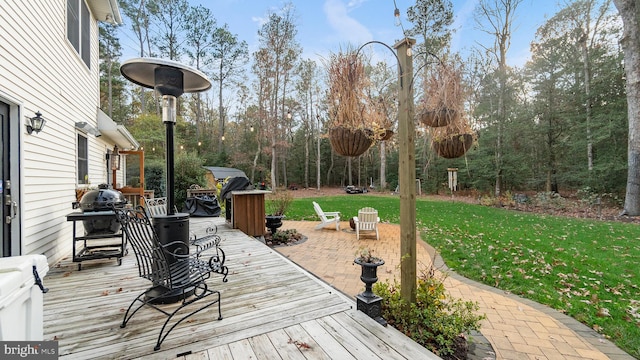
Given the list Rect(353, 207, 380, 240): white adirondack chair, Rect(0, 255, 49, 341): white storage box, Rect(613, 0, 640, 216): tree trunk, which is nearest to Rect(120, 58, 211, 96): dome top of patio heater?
Rect(0, 255, 49, 341): white storage box

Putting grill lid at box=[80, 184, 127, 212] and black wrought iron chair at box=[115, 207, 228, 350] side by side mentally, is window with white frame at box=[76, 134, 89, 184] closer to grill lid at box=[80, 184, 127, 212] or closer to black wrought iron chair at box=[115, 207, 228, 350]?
grill lid at box=[80, 184, 127, 212]

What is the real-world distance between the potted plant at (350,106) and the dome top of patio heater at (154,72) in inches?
59.6

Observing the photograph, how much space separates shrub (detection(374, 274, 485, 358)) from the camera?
2143 millimetres

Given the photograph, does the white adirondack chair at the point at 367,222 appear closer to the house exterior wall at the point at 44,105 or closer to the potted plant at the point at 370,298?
the potted plant at the point at 370,298

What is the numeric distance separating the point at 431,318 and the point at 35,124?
4940 millimetres

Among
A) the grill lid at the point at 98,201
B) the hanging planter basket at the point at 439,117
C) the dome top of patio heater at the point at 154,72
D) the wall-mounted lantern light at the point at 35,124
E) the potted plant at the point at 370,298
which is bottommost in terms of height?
the potted plant at the point at 370,298

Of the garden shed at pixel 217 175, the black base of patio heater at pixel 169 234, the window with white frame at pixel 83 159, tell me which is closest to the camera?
the black base of patio heater at pixel 169 234

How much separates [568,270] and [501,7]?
39.0 ft

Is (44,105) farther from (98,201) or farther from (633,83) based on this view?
(633,83)

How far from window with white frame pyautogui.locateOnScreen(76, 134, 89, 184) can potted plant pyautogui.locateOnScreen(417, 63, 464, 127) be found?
6.31 meters

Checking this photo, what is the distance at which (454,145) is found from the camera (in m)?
2.52

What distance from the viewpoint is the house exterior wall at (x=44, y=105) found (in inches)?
120

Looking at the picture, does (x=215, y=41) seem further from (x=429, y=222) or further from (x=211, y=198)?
(x=429, y=222)

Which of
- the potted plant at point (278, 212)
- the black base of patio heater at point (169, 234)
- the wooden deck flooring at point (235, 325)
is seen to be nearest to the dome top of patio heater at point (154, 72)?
the black base of patio heater at point (169, 234)
